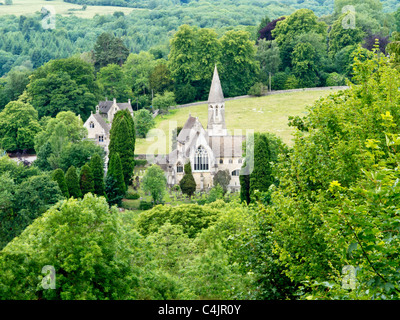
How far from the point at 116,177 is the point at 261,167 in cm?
1268

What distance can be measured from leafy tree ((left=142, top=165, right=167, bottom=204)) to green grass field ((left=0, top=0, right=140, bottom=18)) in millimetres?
91757

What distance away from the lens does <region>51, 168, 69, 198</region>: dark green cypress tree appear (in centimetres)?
4688

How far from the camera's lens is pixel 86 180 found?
50.1 metres

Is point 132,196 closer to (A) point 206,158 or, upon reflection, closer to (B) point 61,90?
(A) point 206,158

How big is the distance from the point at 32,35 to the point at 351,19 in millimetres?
64313

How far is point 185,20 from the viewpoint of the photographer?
501ft

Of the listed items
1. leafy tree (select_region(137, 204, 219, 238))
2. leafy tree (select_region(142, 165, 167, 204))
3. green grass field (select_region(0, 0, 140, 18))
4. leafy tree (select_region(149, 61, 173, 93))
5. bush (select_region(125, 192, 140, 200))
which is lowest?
bush (select_region(125, 192, 140, 200))

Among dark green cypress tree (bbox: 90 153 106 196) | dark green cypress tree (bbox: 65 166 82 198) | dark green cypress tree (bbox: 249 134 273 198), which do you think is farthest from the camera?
dark green cypress tree (bbox: 90 153 106 196)

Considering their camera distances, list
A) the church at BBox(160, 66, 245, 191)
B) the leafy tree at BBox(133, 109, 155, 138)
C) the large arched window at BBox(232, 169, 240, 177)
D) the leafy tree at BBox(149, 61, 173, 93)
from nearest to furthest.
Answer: the church at BBox(160, 66, 245, 191) < the large arched window at BBox(232, 169, 240, 177) < the leafy tree at BBox(133, 109, 155, 138) < the leafy tree at BBox(149, 61, 173, 93)

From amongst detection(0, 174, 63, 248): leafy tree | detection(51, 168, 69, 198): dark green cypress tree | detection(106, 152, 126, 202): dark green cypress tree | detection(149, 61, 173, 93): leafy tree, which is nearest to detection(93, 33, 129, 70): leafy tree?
detection(149, 61, 173, 93): leafy tree

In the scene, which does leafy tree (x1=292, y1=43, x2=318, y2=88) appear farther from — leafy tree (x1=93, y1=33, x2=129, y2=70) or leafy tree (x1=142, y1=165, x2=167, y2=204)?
leafy tree (x1=142, y1=165, x2=167, y2=204)

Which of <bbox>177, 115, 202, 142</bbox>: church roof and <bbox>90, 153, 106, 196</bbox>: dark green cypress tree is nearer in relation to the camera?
<bbox>90, 153, 106, 196</bbox>: dark green cypress tree

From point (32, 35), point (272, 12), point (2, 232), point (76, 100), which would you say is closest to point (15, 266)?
point (2, 232)
